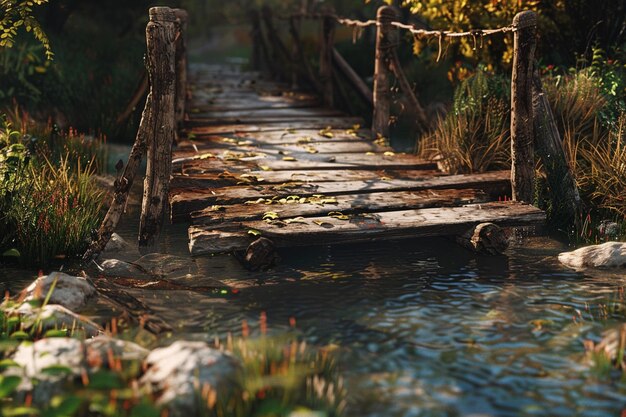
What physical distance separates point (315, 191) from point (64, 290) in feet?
8.35

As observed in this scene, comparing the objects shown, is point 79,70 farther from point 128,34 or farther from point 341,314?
point 341,314

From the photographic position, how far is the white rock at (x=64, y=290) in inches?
197

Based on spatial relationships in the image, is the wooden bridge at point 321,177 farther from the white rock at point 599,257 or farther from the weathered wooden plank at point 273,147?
the white rock at point 599,257

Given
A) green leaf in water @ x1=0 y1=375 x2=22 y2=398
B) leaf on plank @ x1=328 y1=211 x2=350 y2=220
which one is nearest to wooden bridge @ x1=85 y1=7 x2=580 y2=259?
leaf on plank @ x1=328 y1=211 x2=350 y2=220

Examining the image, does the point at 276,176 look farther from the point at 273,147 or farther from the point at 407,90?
the point at 407,90

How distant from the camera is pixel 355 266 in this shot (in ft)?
20.7

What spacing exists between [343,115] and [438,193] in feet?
13.0

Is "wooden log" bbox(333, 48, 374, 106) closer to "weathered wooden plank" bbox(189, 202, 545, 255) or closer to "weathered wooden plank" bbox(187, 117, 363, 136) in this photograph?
"weathered wooden plank" bbox(187, 117, 363, 136)

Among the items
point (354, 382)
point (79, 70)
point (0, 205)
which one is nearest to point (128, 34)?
point (79, 70)

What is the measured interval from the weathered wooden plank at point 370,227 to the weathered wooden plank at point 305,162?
4.76 ft

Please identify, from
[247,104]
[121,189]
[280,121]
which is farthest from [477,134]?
[247,104]

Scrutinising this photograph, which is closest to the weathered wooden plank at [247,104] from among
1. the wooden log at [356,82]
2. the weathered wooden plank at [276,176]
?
the wooden log at [356,82]

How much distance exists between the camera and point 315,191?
696cm

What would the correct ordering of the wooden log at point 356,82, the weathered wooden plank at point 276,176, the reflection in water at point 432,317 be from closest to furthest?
the reflection in water at point 432,317
the weathered wooden plank at point 276,176
the wooden log at point 356,82
